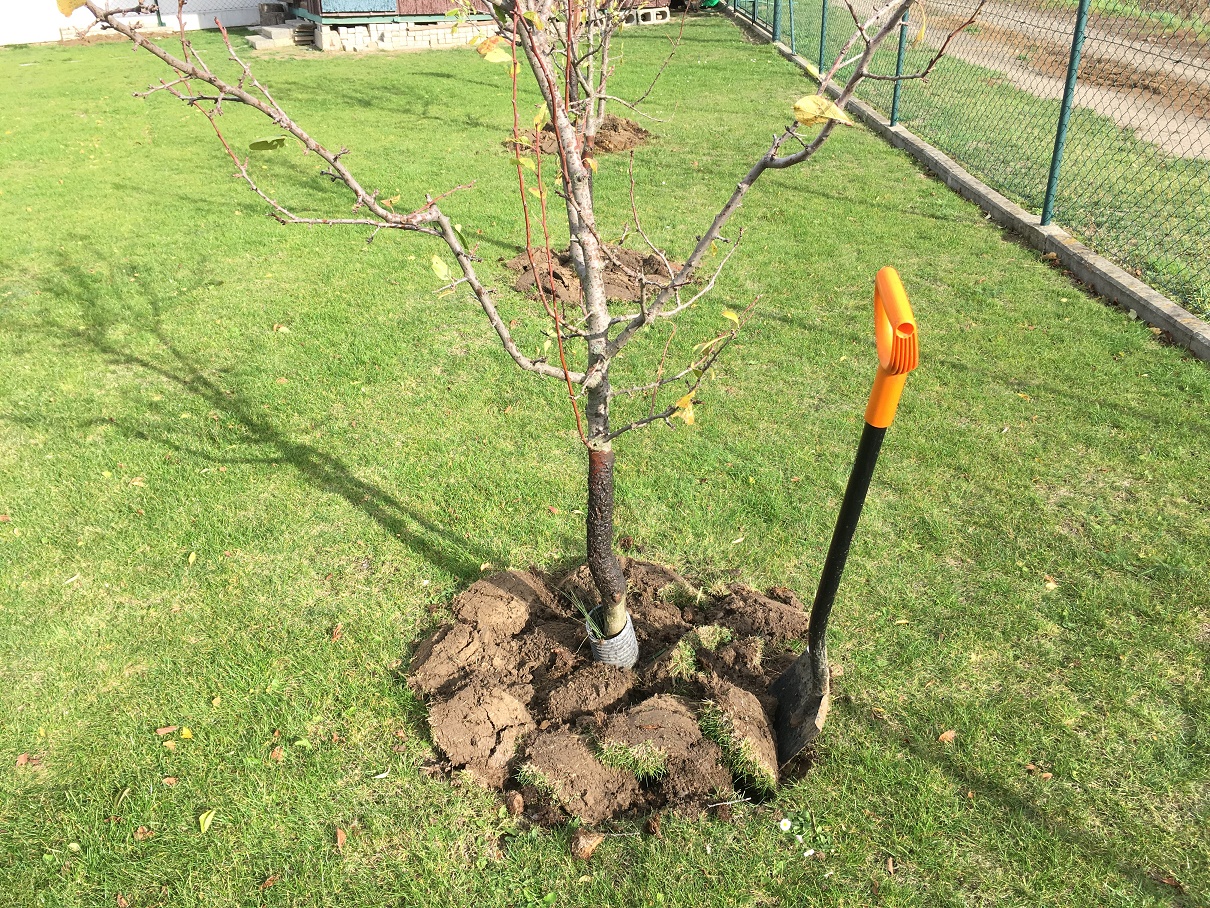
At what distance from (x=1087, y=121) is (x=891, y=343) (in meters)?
10.4

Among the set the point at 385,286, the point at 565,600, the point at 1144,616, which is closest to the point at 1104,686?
the point at 1144,616

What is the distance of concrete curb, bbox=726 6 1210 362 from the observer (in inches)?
208

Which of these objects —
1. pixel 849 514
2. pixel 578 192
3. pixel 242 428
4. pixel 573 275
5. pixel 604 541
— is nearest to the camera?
pixel 849 514

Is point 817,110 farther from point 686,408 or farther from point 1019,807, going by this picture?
point 1019,807

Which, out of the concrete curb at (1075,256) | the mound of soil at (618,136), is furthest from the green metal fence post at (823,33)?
the mound of soil at (618,136)

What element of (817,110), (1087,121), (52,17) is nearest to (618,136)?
(1087,121)

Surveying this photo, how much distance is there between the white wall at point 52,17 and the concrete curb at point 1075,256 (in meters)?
17.3

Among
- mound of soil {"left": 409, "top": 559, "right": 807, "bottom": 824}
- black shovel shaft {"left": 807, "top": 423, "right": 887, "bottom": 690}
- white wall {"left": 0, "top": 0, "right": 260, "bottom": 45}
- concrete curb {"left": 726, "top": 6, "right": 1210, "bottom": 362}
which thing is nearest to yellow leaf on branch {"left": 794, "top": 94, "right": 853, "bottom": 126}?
black shovel shaft {"left": 807, "top": 423, "right": 887, "bottom": 690}

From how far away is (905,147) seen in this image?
9633 mm

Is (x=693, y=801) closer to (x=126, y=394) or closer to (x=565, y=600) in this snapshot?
(x=565, y=600)

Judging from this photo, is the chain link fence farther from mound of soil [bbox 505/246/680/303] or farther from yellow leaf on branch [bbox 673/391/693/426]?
yellow leaf on branch [bbox 673/391/693/426]

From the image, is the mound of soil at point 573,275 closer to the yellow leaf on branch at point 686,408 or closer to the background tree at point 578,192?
the background tree at point 578,192

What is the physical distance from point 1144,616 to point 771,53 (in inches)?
573

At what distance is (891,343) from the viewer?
1.81 metres
